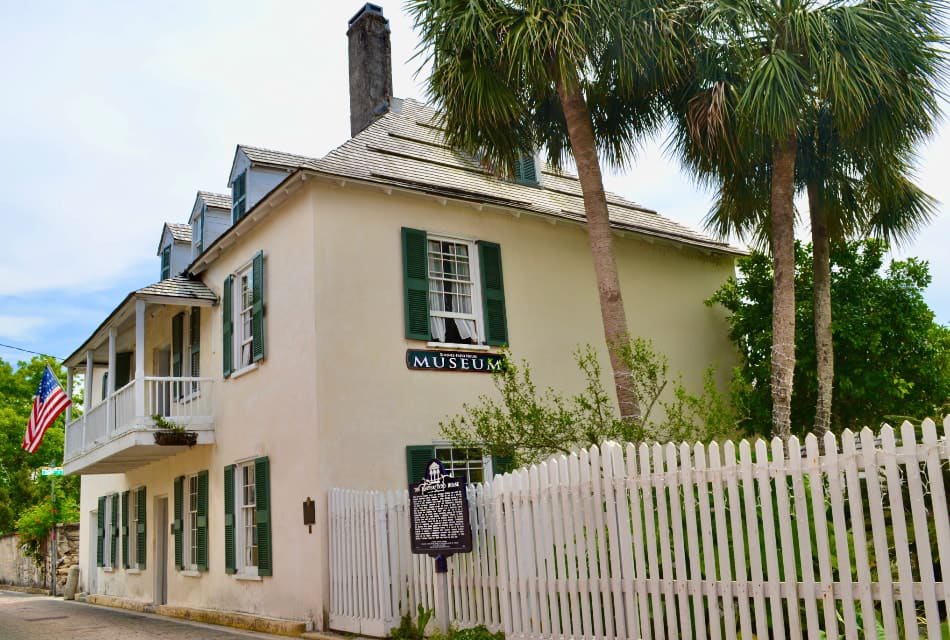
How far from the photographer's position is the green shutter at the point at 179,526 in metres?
16.2

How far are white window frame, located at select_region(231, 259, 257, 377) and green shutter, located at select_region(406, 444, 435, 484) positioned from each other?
129 inches

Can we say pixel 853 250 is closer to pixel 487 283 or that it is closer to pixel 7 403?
pixel 487 283

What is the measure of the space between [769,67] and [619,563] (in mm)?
6045

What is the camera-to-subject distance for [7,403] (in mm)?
43781

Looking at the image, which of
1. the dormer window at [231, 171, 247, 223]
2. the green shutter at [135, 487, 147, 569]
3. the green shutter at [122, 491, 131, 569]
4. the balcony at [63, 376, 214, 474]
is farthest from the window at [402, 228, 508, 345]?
the green shutter at [122, 491, 131, 569]

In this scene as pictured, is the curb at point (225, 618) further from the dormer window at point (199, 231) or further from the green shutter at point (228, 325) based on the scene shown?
the dormer window at point (199, 231)

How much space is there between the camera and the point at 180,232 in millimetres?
20438

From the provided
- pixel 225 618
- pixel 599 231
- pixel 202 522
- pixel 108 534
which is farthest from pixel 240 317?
pixel 108 534

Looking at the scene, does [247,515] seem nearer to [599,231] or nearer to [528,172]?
[599,231]

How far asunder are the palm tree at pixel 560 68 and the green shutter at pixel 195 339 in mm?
6697

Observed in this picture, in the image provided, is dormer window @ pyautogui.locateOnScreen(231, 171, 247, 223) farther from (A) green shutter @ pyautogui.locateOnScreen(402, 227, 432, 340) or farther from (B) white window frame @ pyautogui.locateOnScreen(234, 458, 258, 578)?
(B) white window frame @ pyautogui.locateOnScreen(234, 458, 258, 578)

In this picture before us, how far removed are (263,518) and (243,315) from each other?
11.1ft

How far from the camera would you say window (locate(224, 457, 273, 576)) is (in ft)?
43.0

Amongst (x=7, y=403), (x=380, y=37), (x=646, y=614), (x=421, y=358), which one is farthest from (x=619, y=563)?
(x=7, y=403)
